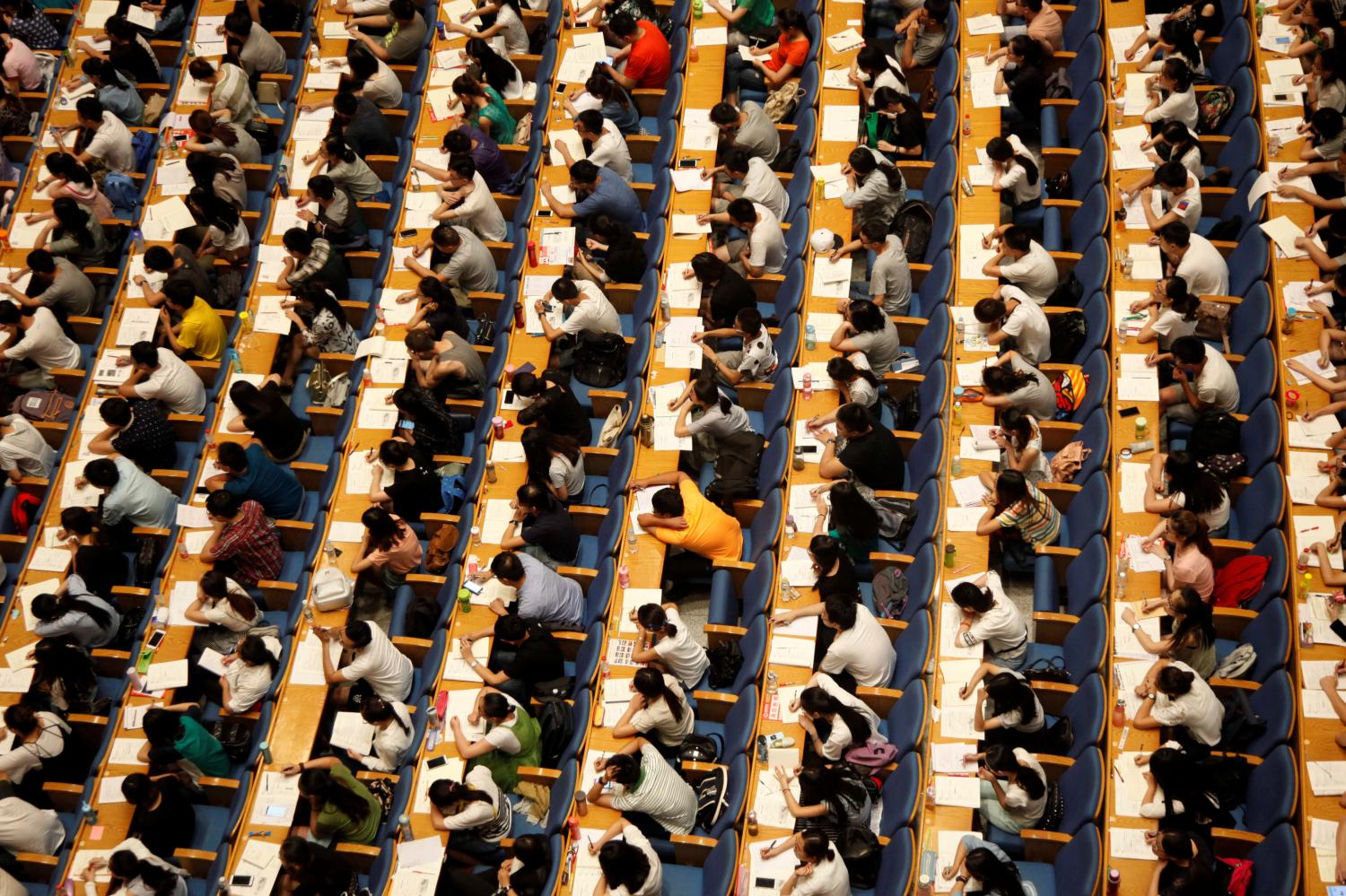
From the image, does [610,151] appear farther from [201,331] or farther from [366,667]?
[366,667]

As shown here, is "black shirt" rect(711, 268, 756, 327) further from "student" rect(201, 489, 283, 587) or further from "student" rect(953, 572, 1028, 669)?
"student" rect(201, 489, 283, 587)

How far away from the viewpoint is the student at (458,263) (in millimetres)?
11859

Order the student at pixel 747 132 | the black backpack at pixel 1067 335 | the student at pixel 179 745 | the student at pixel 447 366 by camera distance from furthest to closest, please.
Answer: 1. the student at pixel 747 132
2. the student at pixel 447 366
3. the black backpack at pixel 1067 335
4. the student at pixel 179 745

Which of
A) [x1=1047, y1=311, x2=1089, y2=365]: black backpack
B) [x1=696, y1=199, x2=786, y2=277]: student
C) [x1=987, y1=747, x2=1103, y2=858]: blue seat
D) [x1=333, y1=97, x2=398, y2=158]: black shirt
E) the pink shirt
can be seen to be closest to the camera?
[x1=987, y1=747, x2=1103, y2=858]: blue seat

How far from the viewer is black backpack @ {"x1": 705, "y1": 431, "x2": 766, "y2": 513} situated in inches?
429

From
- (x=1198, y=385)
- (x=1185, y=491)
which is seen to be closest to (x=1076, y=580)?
(x=1185, y=491)

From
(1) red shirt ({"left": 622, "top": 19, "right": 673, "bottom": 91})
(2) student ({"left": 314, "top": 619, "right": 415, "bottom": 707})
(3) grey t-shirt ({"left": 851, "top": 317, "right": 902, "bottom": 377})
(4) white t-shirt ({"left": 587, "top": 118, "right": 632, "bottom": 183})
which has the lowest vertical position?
(2) student ({"left": 314, "top": 619, "right": 415, "bottom": 707})

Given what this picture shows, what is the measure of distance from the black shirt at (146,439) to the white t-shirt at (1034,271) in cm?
746

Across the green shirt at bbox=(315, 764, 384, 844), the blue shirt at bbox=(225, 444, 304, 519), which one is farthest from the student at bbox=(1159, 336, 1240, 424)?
the blue shirt at bbox=(225, 444, 304, 519)

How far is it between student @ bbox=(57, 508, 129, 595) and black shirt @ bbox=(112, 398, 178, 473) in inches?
28.2

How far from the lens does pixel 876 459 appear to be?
34.4ft

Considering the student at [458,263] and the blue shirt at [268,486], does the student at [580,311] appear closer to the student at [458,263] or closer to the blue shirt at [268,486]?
the student at [458,263]

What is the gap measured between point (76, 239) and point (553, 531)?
6.12 metres

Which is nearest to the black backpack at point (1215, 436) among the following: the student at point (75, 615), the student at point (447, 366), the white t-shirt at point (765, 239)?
the white t-shirt at point (765, 239)
